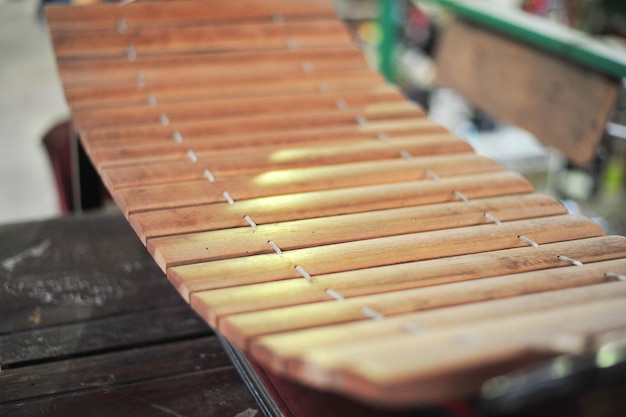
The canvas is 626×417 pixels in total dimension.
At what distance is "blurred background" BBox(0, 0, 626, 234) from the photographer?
13.4 ft

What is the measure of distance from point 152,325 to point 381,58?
1989 millimetres

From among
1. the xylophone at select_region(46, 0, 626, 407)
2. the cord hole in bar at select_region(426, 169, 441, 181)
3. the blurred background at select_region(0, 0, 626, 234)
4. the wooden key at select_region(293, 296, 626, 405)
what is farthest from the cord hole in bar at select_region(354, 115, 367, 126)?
the blurred background at select_region(0, 0, 626, 234)

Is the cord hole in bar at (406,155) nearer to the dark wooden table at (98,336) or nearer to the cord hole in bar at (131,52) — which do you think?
the dark wooden table at (98,336)

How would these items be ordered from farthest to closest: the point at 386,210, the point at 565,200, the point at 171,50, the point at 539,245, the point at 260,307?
1. the point at 565,200
2. the point at 171,50
3. the point at 386,210
4. the point at 539,245
5. the point at 260,307

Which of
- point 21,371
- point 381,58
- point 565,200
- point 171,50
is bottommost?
point 565,200

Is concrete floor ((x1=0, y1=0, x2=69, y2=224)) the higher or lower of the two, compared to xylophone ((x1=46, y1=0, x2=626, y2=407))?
lower

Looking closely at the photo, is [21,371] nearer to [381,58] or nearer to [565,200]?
[381,58]

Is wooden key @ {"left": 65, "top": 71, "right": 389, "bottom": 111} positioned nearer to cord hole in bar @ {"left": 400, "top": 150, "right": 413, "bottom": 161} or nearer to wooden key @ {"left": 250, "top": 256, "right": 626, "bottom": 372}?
cord hole in bar @ {"left": 400, "top": 150, "right": 413, "bottom": 161}

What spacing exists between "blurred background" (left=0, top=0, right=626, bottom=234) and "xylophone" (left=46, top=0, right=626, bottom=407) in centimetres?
170

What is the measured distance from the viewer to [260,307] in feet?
3.83

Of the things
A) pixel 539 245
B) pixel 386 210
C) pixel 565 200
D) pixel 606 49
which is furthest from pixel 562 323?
pixel 565 200

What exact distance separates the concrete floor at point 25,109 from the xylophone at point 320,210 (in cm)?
225

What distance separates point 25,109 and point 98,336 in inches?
146

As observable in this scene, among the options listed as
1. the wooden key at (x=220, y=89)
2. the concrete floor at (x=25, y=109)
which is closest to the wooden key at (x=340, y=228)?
the wooden key at (x=220, y=89)
